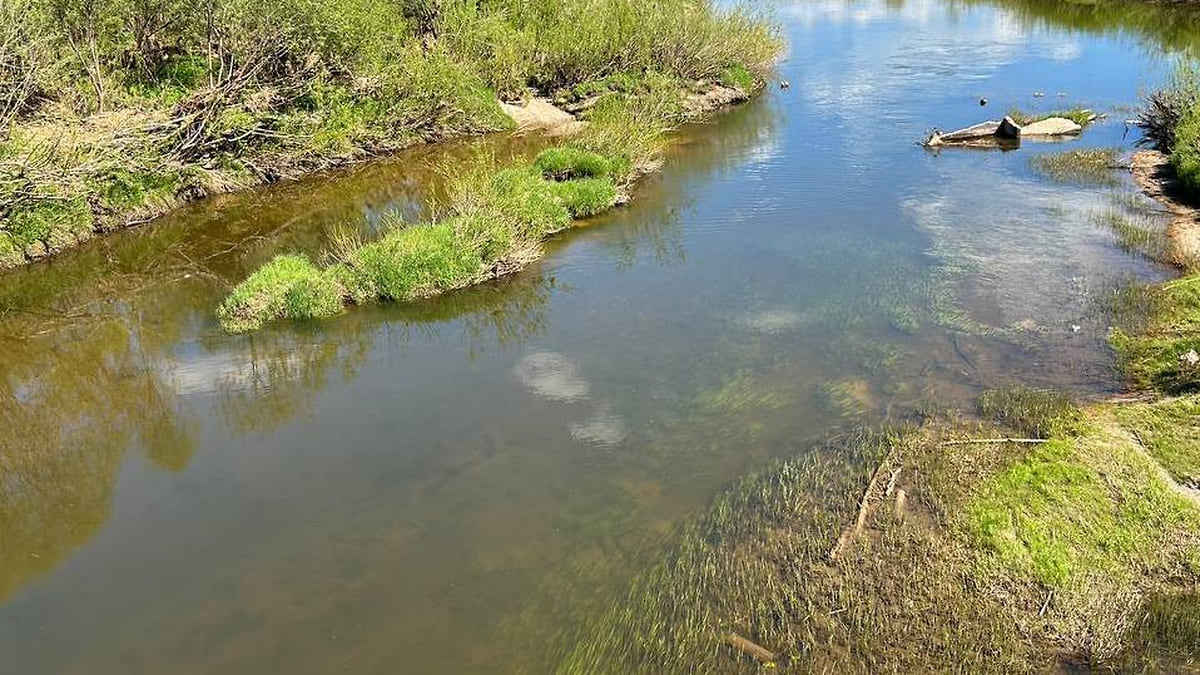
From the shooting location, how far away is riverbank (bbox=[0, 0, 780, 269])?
2427 cm

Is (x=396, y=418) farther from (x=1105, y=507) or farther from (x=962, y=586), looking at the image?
(x=1105, y=507)

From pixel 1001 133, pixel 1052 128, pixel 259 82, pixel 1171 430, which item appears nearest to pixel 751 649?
Result: pixel 1171 430

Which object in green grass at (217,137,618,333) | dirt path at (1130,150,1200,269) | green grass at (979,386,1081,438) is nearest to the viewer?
green grass at (979,386,1081,438)

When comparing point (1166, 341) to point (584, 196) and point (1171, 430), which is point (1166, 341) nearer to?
point (1171, 430)

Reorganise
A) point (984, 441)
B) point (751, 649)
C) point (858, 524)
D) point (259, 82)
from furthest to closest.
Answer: point (259, 82) < point (984, 441) < point (858, 524) < point (751, 649)

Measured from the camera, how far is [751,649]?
10.5 meters

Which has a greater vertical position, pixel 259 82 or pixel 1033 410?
pixel 259 82

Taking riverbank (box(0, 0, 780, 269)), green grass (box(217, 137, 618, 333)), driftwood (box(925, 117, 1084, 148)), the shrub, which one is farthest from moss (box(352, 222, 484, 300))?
driftwood (box(925, 117, 1084, 148))

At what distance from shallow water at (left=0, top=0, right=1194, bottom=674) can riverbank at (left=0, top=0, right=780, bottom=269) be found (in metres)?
1.55

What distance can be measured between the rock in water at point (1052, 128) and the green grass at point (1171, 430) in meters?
22.0

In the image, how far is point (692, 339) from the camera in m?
18.7

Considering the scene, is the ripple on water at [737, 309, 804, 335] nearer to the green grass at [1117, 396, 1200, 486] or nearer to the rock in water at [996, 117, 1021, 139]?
the green grass at [1117, 396, 1200, 486]

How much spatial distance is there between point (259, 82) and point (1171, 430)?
30.0 metres

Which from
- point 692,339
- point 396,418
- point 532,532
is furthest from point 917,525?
point 396,418
